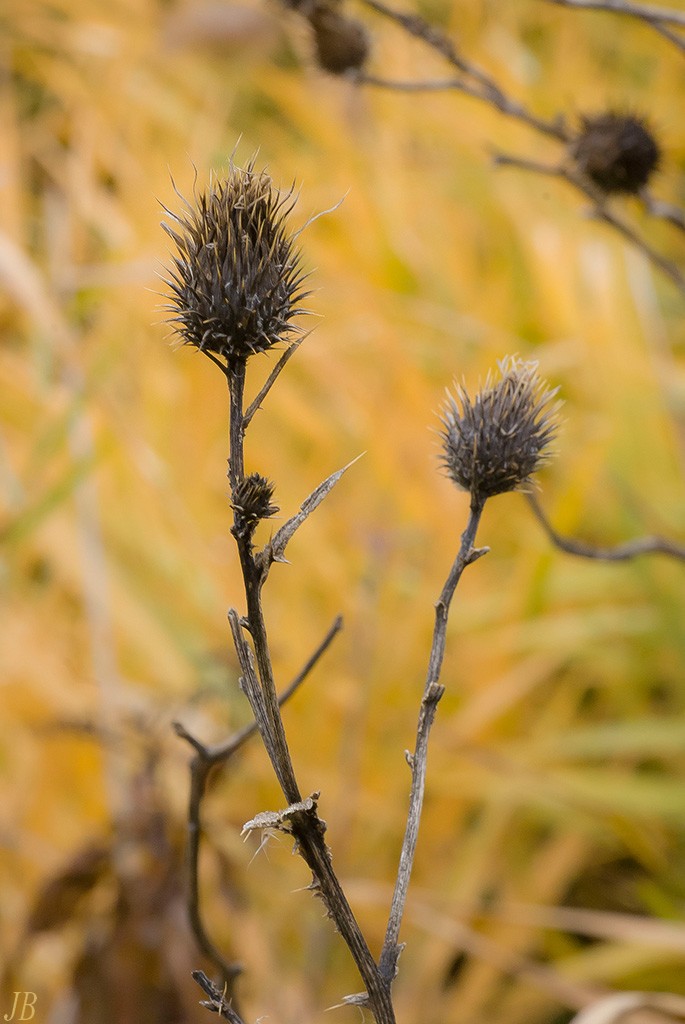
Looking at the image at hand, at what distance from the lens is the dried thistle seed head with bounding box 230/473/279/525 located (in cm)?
28

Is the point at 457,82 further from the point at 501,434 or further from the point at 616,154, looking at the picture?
the point at 501,434

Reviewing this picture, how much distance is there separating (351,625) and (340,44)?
81cm

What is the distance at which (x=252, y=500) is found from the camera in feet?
0.93

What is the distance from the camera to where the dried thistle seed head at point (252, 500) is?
0.28 meters

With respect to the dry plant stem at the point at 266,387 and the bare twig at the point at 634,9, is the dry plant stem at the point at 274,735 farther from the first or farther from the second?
the bare twig at the point at 634,9

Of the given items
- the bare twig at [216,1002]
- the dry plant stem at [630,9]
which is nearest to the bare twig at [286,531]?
the bare twig at [216,1002]

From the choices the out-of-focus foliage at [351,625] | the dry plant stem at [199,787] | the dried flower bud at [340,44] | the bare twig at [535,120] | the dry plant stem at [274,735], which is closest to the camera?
the dry plant stem at [274,735]

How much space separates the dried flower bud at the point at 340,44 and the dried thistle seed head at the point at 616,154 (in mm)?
199

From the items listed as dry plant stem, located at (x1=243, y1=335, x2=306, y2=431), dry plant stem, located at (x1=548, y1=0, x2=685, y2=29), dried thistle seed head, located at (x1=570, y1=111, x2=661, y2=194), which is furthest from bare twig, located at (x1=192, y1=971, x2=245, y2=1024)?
dried thistle seed head, located at (x1=570, y1=111, x2=661, y2=194)

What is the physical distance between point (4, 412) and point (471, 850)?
92 cm

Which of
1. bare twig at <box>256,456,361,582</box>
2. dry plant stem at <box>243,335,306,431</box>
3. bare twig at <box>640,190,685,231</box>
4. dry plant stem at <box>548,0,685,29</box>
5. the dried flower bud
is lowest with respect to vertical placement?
bare twig at <box>256,456,361,582</box>

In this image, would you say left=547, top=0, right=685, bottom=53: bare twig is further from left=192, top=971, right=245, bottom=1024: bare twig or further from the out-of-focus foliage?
left=192, top=971, right=245, bottom=1024: bare twig

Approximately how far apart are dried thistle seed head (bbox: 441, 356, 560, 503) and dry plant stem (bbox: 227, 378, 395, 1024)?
0.34 ft

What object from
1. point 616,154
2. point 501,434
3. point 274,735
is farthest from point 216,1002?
point 616,154
